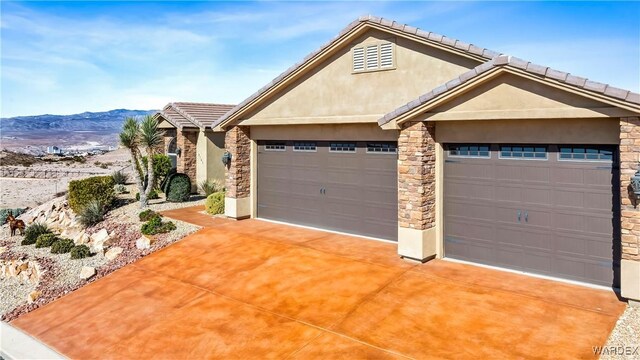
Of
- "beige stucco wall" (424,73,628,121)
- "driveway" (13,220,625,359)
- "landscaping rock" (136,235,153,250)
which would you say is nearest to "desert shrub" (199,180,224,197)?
"landscaping rock" (136,235,153,250)

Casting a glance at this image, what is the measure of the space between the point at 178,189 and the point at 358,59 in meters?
11.5

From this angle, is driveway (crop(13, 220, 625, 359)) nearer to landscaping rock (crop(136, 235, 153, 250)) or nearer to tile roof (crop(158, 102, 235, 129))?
landscaping rock (crop(136, 235, 153, 250))

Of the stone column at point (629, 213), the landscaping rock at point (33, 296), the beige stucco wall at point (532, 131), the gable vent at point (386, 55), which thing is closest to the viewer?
the stone column at point (629, 213)

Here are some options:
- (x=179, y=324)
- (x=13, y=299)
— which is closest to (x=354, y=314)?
Answer: (x=179, y=324)

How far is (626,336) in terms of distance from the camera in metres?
7.12

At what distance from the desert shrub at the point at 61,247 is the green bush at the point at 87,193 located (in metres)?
3.40

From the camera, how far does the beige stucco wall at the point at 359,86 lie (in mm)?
11867

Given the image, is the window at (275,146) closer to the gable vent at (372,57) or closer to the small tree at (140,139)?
the gable vent at (372,57)

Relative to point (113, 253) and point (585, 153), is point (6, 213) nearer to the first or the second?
point (113, 253)

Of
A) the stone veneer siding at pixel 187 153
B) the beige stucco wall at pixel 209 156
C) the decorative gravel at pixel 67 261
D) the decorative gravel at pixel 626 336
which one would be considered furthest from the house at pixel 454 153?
the stone veneer siding at pixel 187 153

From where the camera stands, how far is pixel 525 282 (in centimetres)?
962

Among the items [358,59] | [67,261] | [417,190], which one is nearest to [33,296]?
[67,261]

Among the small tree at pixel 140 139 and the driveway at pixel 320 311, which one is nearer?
the driveway at pixel 320 311

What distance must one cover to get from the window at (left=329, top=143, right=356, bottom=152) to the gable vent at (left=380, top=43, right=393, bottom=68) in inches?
106
